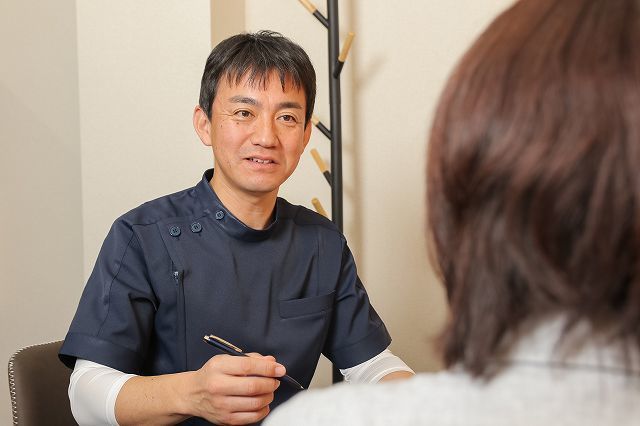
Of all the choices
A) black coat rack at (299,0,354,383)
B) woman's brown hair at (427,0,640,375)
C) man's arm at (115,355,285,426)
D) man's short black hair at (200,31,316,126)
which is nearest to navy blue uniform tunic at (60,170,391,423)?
man's arm at (115,355,285,426)

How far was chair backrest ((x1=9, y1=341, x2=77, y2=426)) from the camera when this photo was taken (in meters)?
1.52

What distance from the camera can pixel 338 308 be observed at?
1752 millimetres

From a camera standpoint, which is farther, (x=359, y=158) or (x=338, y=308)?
(x=359, y=158)

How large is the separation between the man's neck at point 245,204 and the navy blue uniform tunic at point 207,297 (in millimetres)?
31

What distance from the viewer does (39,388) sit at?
1.56 metres

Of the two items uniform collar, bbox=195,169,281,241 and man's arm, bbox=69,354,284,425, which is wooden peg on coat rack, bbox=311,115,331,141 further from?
man's arm, bbox=69,354,284,425

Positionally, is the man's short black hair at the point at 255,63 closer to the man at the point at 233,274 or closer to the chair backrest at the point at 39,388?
the man at the point at 233,274

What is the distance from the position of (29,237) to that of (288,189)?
0.85 metres

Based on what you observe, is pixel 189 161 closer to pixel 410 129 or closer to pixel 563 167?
pixel 410 129

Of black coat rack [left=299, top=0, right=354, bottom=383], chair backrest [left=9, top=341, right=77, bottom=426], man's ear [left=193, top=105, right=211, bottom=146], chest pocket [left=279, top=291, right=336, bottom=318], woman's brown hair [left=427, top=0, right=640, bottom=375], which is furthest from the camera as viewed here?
black coat rack [left=299, top=0, right=354, bottom=383]

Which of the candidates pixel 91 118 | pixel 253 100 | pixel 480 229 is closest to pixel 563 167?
pixel 480 229

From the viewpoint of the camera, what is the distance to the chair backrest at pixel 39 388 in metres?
1.52

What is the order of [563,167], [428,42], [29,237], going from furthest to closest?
[428,42] → [29,237] → [563,167]

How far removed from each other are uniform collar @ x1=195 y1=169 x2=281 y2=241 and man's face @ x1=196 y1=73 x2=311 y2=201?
34mm
